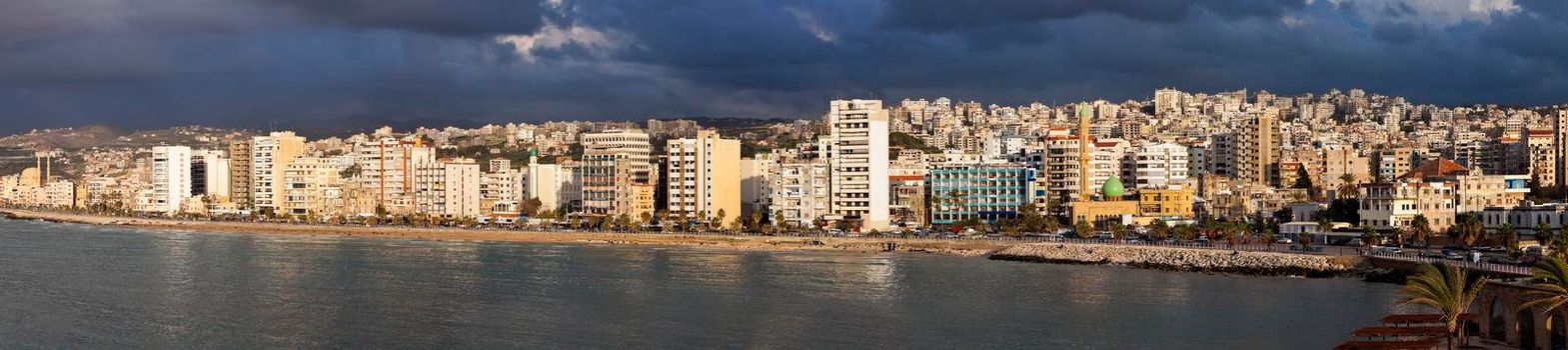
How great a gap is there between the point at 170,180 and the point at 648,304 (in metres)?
93.2

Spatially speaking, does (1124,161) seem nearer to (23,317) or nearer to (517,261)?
(517,261)

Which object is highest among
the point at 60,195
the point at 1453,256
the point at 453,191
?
the point at 60,195

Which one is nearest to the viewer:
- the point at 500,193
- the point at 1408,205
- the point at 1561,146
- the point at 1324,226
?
the point at 1408,205

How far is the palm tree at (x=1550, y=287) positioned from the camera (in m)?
23.8

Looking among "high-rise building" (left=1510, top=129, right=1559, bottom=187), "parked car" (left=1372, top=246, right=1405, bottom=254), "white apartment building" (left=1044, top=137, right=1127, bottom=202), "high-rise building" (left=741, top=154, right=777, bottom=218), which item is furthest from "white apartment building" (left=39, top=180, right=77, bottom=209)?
"parked car" (left=1372, top=246, right=1405, bottom=254)

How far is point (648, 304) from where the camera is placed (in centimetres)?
3838

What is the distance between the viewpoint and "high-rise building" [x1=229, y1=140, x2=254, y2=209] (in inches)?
4695

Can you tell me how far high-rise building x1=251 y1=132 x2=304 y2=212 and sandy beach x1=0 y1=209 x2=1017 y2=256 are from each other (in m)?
12.9

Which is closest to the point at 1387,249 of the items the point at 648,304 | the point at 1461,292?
the point at 648,304

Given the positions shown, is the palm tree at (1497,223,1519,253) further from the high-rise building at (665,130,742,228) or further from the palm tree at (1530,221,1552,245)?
the high-rise building at (665,130,742,228)

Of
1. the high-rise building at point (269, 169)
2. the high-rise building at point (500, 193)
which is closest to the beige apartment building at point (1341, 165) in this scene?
the high-rise building at point (500, 193)

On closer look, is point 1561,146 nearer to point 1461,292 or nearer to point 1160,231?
point 1160,231

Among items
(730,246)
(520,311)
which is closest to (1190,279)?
(520,311)

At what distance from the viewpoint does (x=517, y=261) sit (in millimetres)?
56188
